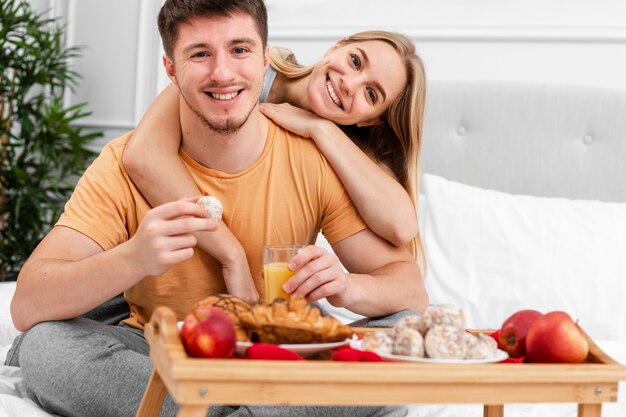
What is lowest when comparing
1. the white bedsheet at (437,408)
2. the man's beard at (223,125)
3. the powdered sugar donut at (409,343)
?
the white bedsheet at (437,408)

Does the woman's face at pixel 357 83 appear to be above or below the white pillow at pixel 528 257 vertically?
above

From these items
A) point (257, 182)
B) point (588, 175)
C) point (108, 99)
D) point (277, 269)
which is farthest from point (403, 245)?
point (108, 99)

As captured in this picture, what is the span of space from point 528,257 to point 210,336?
1572mm

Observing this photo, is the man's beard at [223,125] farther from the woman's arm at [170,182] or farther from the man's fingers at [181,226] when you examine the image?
the man's fingers at [181,226]

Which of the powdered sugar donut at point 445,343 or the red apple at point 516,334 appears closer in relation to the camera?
the powdered sugar donut at point 445,343

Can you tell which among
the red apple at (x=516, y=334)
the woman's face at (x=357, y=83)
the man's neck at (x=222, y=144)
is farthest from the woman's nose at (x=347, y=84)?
the red apple at (x=516, y=334)

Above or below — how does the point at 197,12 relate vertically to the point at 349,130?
above

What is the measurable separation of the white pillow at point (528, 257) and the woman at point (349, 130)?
0.89 ft

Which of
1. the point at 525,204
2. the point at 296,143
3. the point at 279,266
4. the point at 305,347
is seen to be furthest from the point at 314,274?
the point at 525,204

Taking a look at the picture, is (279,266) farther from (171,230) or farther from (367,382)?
(367,382)

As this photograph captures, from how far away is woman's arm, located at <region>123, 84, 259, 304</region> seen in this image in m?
1.77

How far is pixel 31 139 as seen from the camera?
11.8 ft

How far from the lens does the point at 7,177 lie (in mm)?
3564

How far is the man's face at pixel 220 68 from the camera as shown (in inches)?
67.8
